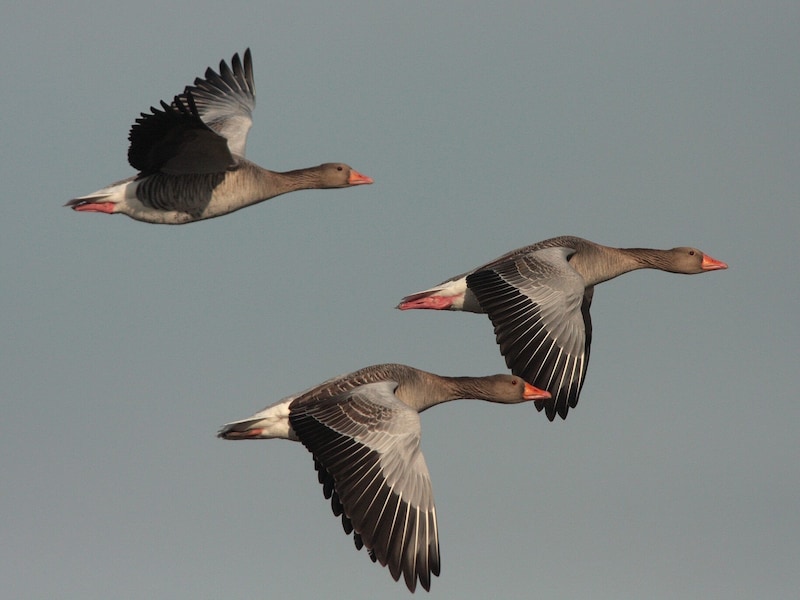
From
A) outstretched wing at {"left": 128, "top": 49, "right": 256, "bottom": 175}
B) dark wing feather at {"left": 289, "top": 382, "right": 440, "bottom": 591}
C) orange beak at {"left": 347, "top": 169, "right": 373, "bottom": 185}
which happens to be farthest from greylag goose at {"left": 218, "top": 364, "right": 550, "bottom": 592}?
orange beak at {"left": 347, "top": 169, "right": 373, "bottom": 185}

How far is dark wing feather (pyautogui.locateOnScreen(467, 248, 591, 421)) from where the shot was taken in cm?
1608

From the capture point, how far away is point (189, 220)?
17.5 m

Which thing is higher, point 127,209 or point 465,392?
point 127,209

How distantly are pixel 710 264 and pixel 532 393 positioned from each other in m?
4.56

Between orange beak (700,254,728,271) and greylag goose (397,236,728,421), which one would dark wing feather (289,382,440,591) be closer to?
greylag goose (397,236,728,421)

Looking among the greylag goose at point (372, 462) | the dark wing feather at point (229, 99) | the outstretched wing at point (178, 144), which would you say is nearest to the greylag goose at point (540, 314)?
the greylag goose at point (372, 462)

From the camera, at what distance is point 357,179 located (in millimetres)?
19297

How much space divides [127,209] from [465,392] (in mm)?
5046

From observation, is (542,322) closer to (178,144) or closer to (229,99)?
(178,144)

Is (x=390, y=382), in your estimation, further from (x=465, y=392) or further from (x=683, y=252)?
(x=683, y=252)

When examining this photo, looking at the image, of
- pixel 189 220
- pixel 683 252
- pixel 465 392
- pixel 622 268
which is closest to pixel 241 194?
pixel 189 220

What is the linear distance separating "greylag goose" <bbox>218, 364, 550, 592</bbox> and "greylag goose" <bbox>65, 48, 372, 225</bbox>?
3.60 m

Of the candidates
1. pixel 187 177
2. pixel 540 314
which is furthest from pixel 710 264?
pixel 187 177

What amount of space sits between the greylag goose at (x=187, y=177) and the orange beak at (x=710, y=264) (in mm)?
4918
